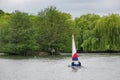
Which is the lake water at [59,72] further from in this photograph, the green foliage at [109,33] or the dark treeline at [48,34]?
the dark treeline at [48,34]

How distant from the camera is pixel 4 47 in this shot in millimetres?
96188

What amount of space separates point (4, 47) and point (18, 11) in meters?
9.05

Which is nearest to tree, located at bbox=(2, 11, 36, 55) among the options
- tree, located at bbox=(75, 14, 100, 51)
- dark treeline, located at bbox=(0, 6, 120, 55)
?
dark treeline, located at bbox=(0, 6, 120, 55)

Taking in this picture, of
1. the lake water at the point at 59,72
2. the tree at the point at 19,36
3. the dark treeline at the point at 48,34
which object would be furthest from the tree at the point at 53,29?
the lake water at the point at 59,72

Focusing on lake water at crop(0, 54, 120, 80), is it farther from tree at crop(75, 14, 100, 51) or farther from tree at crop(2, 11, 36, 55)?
tree at crop(75, 14, 100, 51)

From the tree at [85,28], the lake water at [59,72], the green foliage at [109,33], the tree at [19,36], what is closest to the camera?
the lake water at [59,72]

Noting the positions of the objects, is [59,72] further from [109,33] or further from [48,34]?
[48,34]

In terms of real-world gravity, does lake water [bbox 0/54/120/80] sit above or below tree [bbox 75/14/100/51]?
below

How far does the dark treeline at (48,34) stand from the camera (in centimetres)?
9575

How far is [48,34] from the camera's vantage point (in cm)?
9825

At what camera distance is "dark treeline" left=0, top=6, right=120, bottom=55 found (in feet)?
314

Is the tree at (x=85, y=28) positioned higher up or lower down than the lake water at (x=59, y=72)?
higher up

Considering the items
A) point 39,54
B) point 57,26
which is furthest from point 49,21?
point 39,54

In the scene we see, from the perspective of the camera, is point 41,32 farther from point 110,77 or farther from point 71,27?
point 110,77
